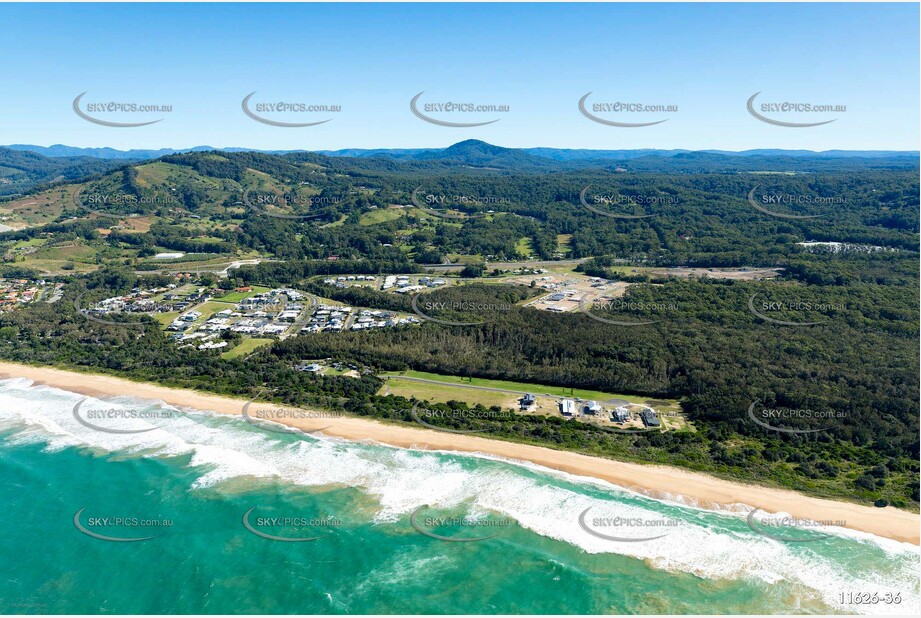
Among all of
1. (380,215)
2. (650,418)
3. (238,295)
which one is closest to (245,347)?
(238,295)

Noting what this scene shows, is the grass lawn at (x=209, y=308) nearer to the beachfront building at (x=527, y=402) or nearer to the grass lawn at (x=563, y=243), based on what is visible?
the beachfront building at (x=527, y=402)

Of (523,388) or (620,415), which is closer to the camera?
(620,415)

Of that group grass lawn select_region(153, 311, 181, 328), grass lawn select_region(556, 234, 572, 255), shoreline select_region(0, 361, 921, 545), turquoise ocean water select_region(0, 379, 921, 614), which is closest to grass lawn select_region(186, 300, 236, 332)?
grass lawn select_region(153, 311, 181, 328)

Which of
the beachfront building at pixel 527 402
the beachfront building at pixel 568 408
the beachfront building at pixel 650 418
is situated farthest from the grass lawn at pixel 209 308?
the beachfront building at pixel 650 418

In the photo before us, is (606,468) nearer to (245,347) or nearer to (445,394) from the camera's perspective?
(445,394)

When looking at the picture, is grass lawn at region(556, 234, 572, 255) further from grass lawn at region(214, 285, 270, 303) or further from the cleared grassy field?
grass lawn at region(214, 285, 270, 303)
